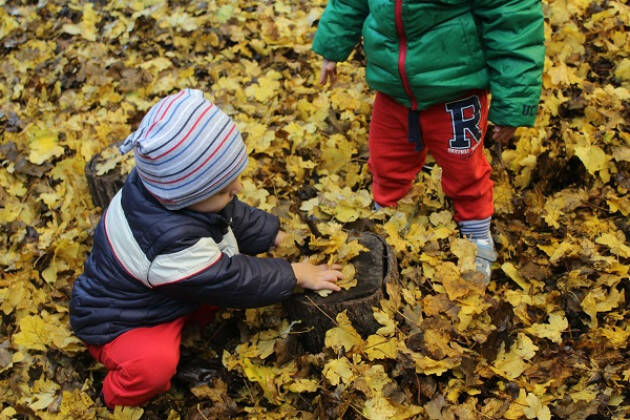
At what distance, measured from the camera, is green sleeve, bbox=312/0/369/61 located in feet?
7.84

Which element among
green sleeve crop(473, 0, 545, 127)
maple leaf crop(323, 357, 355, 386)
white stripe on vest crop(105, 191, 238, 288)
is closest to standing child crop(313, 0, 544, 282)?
green sleeve crop(473, 0, 545, 127)

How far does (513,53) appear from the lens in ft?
6.52

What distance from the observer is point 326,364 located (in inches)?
80.0

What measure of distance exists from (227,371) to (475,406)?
994mm

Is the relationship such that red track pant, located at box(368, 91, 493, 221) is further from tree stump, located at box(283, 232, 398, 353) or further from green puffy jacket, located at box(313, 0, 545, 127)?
tree stump, located at box(283, 232, 398, 353)

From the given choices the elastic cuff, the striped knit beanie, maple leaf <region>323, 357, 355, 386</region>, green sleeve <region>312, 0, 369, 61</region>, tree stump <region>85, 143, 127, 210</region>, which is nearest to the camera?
the striped knit beanie

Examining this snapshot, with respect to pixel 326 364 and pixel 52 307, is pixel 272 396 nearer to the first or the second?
pixel 326 364

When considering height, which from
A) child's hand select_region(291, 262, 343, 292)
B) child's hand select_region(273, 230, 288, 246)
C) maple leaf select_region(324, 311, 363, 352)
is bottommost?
maple leaf select_region(324, 311, 363, 352)

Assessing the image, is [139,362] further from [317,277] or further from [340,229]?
[340,229]

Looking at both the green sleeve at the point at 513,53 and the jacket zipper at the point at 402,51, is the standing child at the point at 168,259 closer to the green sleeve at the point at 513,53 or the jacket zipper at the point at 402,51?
the jacket zipper at the point at 402,51

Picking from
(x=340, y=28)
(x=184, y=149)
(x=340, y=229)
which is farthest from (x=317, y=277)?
(x=340, y=28)

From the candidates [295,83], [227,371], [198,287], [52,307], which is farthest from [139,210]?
[295,83]

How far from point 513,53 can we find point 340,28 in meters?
0.78

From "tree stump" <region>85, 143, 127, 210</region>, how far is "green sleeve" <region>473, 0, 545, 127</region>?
5.85 ft
